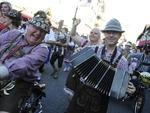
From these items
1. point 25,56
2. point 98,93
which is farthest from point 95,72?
point 25,56

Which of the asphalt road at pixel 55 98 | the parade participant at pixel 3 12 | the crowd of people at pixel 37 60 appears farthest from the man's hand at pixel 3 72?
the asphalt road at pixel 55 98

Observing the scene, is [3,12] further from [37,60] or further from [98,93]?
[37,60]

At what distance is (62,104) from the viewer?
32.3 feet

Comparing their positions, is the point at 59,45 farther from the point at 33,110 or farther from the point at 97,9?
the point at 97,9

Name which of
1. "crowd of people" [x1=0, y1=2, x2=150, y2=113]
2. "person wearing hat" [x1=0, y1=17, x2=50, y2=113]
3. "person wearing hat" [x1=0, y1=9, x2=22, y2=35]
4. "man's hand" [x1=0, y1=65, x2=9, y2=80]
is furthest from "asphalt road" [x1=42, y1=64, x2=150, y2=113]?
"man's hand" [x1=0, y1=65, x2=9, y2=80]

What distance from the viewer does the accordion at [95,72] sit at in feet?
16.5

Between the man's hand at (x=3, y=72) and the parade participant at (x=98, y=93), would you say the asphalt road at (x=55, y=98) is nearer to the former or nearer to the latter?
the parade participant at (x=98, y=93)

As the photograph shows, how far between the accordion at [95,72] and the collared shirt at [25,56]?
0.57 metres

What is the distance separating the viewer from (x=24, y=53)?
480 cm

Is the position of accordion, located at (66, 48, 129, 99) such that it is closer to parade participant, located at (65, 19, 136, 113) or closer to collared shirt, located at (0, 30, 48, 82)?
parade participant, located at (65, 19, 136, 113)

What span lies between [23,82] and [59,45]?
1023cm

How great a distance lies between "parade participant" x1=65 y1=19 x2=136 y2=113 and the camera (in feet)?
17.6

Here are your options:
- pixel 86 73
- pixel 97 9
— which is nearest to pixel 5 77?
pixel 86 73

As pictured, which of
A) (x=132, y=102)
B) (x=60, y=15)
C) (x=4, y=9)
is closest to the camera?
(x=4, y=9)
